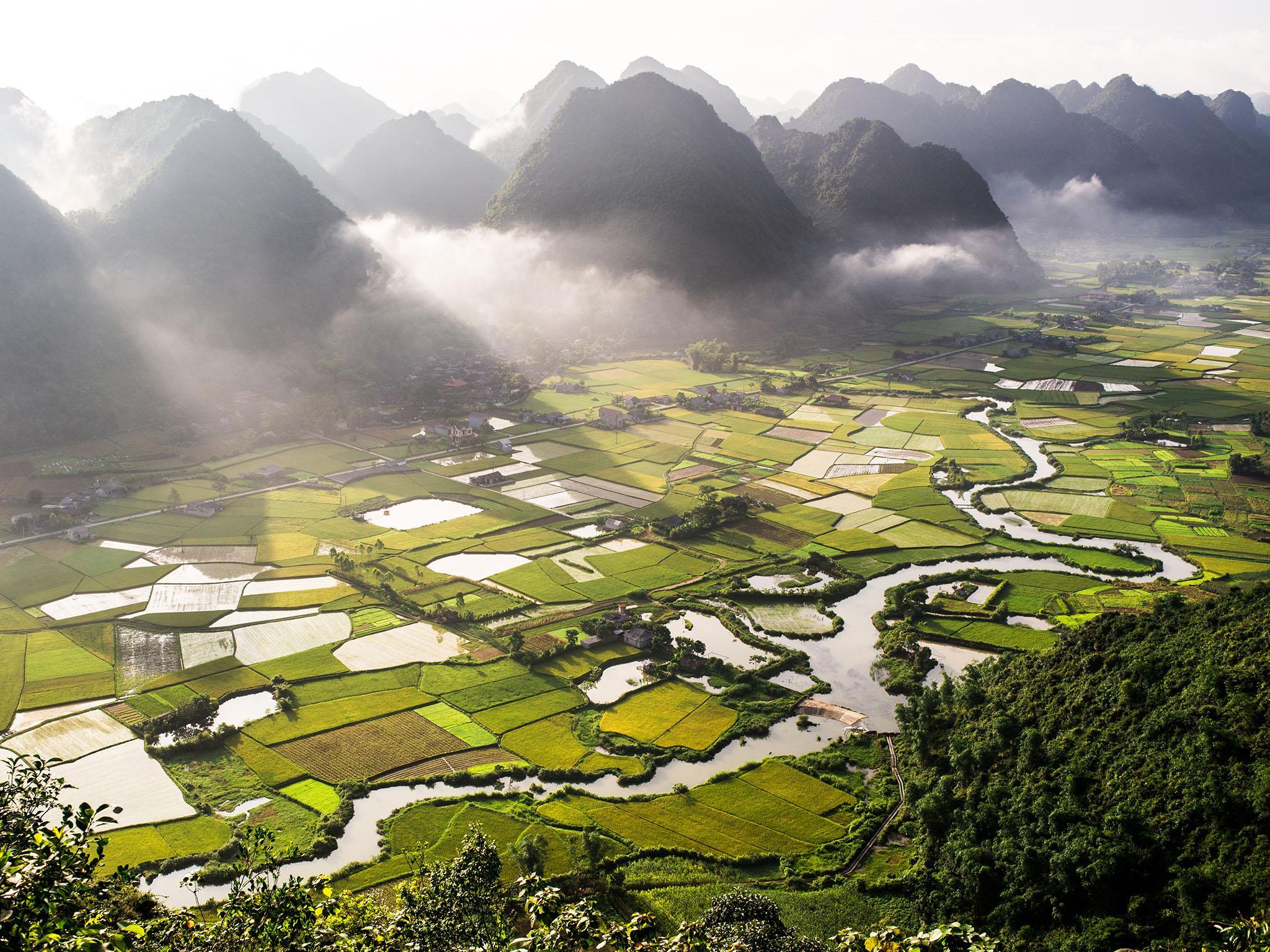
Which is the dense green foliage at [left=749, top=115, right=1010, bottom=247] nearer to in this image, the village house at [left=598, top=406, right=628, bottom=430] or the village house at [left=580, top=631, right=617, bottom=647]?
the village house at [left=598, top=406, right=628, bottom=430]

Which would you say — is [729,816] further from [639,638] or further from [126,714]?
[126,714]

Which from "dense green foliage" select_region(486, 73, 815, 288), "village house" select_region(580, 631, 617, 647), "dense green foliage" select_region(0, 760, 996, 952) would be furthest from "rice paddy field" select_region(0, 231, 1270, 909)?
"dense green foliage" select_region(486, 73, 815, 288)

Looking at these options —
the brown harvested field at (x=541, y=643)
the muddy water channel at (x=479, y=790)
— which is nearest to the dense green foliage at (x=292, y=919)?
the muddy water channel at (x=479, y=790)

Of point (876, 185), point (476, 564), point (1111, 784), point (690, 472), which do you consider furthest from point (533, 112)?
point (1111, 784)

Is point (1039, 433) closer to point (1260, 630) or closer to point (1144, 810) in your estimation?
point (1260, 630)

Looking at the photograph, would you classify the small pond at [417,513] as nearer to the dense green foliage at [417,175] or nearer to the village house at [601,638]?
the village house at [601,638]

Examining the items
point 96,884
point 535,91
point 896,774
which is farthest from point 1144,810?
point 535,91
